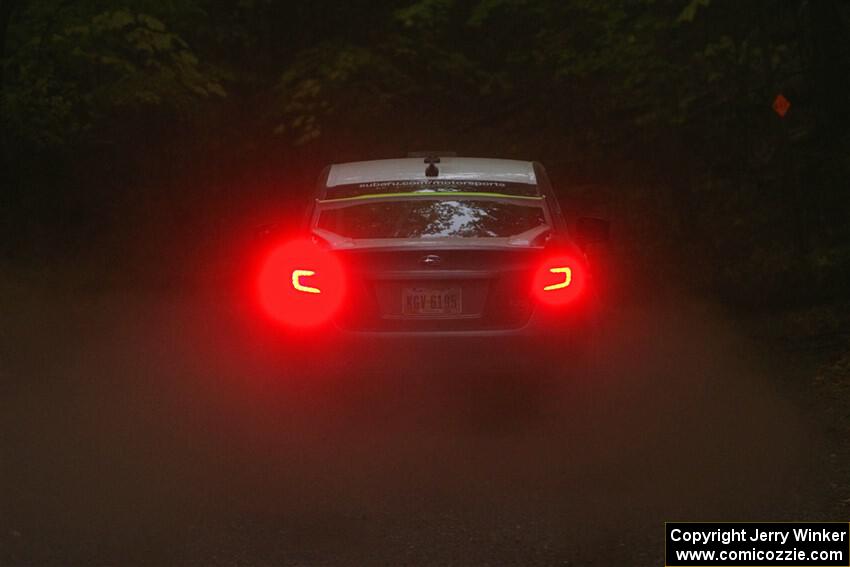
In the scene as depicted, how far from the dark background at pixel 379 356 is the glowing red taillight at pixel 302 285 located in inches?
11.1

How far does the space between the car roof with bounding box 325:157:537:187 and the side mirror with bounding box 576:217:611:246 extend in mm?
497

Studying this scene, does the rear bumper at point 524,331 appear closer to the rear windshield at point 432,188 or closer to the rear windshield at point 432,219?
the rear windshield at point 432,219

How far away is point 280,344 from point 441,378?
93 cm

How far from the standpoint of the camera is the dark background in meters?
6.50

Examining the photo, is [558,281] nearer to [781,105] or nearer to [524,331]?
[524,331]

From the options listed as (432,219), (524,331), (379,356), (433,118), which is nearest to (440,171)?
(432,219)

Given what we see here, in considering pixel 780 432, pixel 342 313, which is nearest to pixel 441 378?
pixel 342 313

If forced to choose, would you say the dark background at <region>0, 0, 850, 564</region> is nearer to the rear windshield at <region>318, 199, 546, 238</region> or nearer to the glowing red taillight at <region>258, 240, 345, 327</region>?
the glowing red taillight at <region>258, 240, 345, 327</region>

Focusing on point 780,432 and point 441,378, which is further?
point 780,432

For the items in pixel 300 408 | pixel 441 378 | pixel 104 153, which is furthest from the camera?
pixel 104 153

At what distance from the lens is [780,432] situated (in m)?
8.13

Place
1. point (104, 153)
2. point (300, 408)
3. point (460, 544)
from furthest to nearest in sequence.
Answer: point (104, 153), point (300, 408), point (460, 544)

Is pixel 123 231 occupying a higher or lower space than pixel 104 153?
lower

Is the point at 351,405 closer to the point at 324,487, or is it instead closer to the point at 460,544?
the point at 324,487
